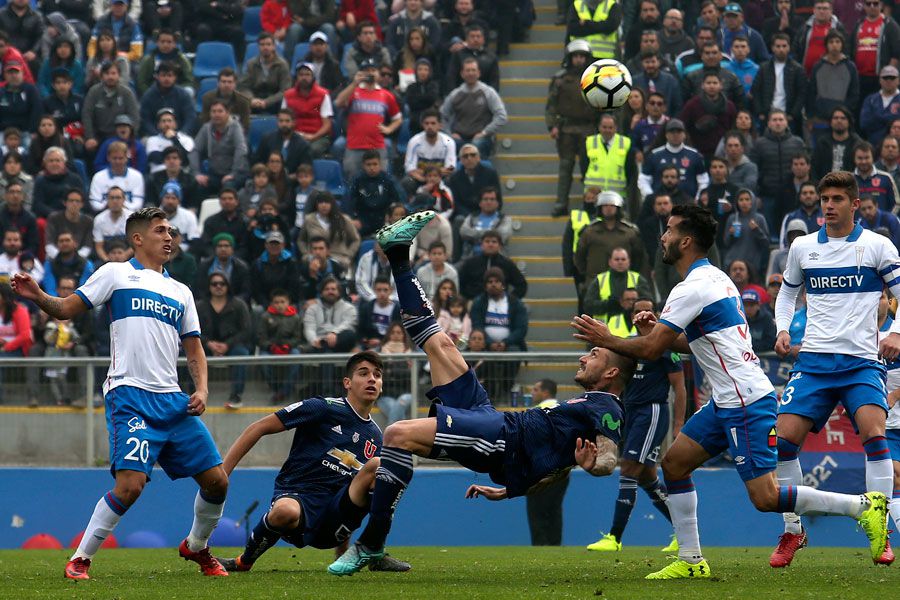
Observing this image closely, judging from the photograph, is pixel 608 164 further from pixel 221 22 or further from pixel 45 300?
pixel 45 300

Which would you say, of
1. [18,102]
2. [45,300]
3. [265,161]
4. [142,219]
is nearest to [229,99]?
[265,161]

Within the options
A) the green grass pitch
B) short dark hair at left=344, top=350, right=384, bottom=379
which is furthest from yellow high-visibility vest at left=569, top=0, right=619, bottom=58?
short dark hair at left=344, top=350, right=384, bottom=379

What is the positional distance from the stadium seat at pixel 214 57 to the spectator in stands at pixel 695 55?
7242 millimetres

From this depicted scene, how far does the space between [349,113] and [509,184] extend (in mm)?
2645

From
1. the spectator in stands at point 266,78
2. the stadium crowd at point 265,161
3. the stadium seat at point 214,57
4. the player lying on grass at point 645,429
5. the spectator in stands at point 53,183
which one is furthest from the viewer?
the stadium seat at point 214,57

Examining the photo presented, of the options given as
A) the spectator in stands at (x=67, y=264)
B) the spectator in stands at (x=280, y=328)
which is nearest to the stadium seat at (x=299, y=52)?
the spectator in stands at (x=67, y=264)

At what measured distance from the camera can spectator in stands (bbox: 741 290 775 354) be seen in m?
16.0

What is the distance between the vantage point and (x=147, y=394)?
952 cm

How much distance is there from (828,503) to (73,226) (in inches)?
483

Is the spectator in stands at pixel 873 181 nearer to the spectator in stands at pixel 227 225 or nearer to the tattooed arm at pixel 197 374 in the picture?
the spectator in stands at pixel 227 225

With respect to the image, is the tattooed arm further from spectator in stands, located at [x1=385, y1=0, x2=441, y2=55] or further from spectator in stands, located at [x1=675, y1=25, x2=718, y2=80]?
spectator in stands, located at [x1=385, y1=0, x2=441, y2=55]

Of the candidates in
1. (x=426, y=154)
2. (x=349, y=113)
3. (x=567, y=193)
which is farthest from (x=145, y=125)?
(x=567, y=193)

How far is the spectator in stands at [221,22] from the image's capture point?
2320 cm

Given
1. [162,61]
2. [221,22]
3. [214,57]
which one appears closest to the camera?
[162,61]
